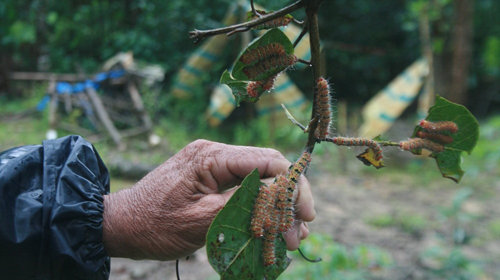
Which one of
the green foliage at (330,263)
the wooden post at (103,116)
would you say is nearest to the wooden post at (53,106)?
the wooden post at (103,116)

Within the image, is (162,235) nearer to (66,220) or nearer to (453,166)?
(66,220)

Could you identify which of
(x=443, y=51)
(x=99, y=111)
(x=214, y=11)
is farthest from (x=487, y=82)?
(x=99, y=111)

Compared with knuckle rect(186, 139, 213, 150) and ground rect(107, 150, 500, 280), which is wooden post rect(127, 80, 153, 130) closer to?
ground rect(107, 150, 500, 280)

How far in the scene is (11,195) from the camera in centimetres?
109

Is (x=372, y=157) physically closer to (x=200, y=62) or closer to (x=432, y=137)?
(x=432, y=137)

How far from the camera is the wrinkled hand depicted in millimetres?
1037

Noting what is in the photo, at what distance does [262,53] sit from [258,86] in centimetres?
9

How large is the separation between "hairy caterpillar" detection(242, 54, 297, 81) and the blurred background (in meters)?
1.85

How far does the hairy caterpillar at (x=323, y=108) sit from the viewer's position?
83 cm

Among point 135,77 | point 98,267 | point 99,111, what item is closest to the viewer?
point 98,267

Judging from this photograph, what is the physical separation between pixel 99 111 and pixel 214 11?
10.2 ft

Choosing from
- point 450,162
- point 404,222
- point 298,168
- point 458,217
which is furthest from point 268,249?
point 404,222

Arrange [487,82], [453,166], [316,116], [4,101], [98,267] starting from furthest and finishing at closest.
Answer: [4,101]
[487,82]
[98,267]
[453,166]
[316,116]

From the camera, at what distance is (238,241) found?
2.78 feet
